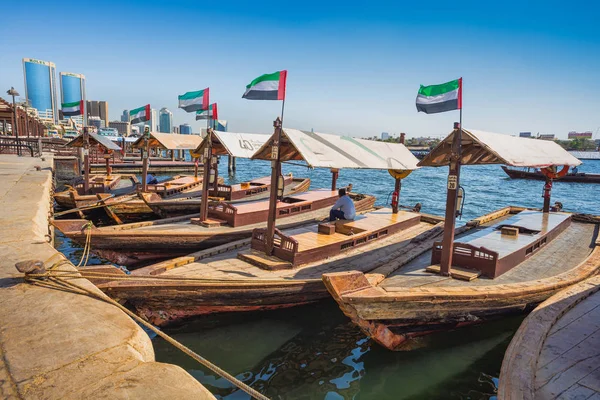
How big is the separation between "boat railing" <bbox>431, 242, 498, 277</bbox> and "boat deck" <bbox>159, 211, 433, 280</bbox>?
1.50 meters

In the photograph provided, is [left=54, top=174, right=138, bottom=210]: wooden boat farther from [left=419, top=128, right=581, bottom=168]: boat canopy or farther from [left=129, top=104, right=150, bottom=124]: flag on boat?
[left=419, top=128, right=581, bottom=168]: boat canopy

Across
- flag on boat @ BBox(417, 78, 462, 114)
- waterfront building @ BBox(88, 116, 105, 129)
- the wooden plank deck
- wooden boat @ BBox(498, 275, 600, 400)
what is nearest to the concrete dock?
the wooden plank deck

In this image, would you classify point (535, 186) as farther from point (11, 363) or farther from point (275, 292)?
point (11, 363)

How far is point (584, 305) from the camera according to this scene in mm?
7371

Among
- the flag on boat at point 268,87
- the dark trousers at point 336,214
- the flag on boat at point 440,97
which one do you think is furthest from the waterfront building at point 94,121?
→ the flag on boat at point 440,97

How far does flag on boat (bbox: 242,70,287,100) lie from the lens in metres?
10.4

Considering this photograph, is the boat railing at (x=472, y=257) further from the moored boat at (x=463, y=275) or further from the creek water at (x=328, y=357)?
the creek water at (x=328, y=357)

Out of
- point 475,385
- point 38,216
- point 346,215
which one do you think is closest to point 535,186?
point 346,215

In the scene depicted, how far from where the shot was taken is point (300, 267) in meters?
9.58

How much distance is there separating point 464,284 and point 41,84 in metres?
234

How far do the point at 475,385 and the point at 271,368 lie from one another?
4.04 metres

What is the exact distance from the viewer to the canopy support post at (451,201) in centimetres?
831

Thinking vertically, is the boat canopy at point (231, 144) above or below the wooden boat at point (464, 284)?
above

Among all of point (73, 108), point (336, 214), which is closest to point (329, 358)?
point (336, 214)
